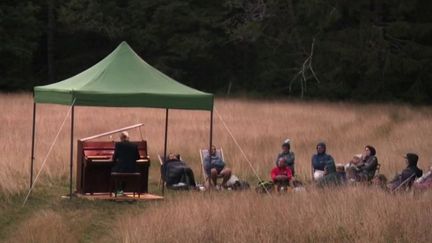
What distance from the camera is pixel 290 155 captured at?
15.2 metres

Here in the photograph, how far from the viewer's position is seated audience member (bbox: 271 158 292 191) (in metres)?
14.0

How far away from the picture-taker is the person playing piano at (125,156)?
522 inches

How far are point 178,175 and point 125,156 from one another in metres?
1.55

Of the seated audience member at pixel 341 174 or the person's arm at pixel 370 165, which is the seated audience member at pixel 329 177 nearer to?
the seated audience member at pixel 341 174

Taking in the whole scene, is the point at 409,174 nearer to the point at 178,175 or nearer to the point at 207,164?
the point at 207,164

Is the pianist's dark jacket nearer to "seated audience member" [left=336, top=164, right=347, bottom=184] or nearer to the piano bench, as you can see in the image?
the piano bench

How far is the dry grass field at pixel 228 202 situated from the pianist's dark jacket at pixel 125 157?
0.65 metres

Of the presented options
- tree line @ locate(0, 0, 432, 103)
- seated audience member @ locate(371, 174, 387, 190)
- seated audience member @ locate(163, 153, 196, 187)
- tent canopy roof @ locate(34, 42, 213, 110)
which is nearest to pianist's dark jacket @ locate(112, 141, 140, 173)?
tent canopy roof @ locate(34, 42, 213, 110)

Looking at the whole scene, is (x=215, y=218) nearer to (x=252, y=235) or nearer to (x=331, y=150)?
(x=252, y=235)

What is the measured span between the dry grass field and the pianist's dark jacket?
651 millimetres

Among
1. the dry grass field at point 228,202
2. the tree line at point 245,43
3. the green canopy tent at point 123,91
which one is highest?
the tree line at point 245,43

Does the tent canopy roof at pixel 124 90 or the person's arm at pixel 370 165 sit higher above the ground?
the tent canopy roof at pixel 124 90

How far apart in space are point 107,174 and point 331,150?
6941 mm

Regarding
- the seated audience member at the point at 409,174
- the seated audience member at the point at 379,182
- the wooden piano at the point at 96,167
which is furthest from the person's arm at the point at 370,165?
the wooden piano at the point at 96,167
